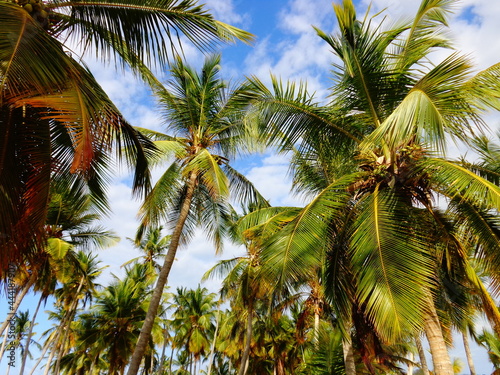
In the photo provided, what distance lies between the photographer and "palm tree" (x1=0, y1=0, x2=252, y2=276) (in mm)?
3684

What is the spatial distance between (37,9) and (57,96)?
67.9 inches

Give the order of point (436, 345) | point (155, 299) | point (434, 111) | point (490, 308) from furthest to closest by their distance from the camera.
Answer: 1. point (155, 299)
2. point (490, 308)
3. point (436, 345)
4. point (434, 111)

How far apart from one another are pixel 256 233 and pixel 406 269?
4.98 meters

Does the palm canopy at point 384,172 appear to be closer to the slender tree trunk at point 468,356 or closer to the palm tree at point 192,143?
the palm tree at point 192,143

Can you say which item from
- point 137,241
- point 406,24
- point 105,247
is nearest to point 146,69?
point 406,24

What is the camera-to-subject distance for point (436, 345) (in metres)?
5.63

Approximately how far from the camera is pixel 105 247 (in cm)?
1914

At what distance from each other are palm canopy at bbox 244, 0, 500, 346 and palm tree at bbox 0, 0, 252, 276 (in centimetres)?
249

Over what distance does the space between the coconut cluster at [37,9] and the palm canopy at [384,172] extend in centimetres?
375

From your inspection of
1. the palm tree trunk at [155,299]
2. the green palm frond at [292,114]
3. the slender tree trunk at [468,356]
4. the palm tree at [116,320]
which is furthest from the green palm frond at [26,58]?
the slender tree trunk at [468,356]

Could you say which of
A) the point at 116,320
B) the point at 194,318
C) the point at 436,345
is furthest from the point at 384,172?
the point at 194,318

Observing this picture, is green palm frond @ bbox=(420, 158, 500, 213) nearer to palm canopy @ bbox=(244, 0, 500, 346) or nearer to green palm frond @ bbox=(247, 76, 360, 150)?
palm canopy @ bbox=(244, 0, 500, 346)

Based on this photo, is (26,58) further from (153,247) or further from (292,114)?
(153,247)

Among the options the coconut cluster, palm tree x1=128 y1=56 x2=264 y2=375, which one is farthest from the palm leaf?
the coconut cluster
